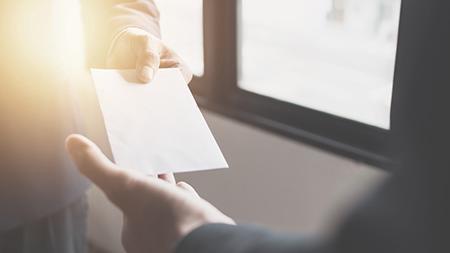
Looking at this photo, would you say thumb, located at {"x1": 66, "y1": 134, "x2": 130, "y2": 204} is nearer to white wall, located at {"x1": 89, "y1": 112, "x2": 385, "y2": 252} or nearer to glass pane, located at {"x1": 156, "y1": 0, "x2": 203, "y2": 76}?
white wall, located at {"x1": 89, "y1": 112, "x2": 385, "y2": 252}

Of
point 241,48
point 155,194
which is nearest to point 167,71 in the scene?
point 155,194

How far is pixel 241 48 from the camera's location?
1.92 metres

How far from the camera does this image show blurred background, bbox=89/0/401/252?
5.46ft

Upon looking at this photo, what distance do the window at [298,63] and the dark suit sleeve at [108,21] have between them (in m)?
0.61

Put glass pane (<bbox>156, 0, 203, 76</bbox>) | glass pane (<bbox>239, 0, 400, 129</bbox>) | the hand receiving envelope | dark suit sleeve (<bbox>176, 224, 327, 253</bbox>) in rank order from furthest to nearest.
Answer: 1. glass pane (<bbox>156, 0, 203, 76</bbox>)
2. glass pane (<bbox>239, 0, 400, 129</bbox>)
3. the hand receiving envelope
4. dark suit sleeve (<bbox>176, 224, 327, 253</bbox>)

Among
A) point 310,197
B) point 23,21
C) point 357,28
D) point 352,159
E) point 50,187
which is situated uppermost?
point 23,21

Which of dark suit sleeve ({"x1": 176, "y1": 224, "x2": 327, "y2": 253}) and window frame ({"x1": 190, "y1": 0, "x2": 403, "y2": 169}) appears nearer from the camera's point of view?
dark suit sleeve ({"x1": 176, "y1": 224, "x2": 327, "y2": 253})

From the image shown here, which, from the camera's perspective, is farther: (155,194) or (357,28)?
(357,28)

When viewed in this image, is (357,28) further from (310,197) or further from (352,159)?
(310,197)

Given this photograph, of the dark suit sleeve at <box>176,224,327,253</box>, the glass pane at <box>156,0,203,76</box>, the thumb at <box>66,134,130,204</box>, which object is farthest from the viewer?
the glass pane at <box>156,0,203,76</box>

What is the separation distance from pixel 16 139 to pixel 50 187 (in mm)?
107

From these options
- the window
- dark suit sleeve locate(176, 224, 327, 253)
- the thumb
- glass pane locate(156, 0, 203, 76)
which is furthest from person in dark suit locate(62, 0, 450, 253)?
glass pane locate(156, 0, 203, 76)

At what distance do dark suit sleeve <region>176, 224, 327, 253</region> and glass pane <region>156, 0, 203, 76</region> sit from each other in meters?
1.49

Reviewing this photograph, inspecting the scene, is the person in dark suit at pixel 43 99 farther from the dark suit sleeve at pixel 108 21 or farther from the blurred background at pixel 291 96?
the blurred background at pixel 291 96
